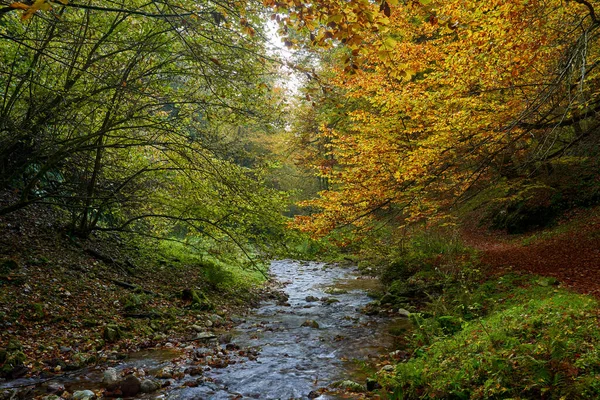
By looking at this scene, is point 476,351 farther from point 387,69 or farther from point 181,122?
point 387,69

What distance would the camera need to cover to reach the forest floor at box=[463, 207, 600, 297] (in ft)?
22.5

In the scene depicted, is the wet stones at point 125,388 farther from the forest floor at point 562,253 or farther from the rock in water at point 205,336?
the forest floor at point 562,253

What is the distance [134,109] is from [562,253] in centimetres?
931

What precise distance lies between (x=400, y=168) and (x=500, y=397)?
4.74 m

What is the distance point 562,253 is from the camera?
339 inches

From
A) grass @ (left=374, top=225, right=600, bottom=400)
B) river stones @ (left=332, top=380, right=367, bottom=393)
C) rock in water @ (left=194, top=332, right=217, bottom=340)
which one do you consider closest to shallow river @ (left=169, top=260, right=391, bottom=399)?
river stones @ (left=332, top=380, right=367, bottom=393)

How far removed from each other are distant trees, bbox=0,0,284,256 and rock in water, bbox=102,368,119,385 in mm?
2301

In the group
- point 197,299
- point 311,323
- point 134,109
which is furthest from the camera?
point 197,299

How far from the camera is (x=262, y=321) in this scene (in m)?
8.08

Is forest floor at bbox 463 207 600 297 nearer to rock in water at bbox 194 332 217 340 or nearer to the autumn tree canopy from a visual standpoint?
the autumn tree canopy

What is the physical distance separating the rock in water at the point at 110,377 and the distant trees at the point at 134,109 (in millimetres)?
2301

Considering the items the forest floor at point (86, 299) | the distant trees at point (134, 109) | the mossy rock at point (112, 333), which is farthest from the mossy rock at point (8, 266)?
the mossy rock at point (112, 333)

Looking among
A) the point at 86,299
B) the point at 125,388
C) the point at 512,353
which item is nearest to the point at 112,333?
the point at 86,299

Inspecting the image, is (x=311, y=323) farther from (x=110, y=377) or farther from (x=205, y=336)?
(x=110, y=377)
